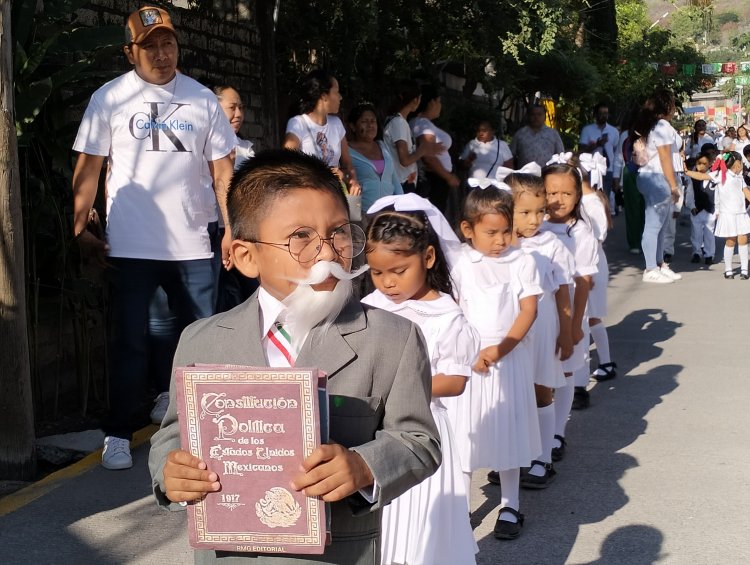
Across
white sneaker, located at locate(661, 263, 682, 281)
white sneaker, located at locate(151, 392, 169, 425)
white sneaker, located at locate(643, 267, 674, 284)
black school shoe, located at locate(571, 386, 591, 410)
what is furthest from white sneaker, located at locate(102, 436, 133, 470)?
white sneaker, located at locate(661, 263, 682, 281)

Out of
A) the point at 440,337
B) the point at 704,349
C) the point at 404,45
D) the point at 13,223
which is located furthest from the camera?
the point at 404,45

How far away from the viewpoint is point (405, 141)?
980cm

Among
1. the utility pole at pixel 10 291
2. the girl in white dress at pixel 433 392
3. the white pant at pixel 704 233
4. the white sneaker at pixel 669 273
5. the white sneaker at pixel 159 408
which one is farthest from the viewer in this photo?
the white pant at pixel 704 233

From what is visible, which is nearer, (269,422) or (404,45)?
(269,422)

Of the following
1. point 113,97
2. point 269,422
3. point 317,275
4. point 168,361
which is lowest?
point 168,361

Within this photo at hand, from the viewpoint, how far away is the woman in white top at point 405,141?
9.78 metres

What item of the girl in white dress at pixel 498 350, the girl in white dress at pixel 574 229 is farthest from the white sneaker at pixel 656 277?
the girl in white dress at pixel 498 350

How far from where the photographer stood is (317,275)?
2.20 metres

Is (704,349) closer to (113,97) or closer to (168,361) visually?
(168,361)

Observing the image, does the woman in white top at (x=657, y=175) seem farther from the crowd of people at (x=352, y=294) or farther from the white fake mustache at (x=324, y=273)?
the white fake mustache at (x=324, y=273)

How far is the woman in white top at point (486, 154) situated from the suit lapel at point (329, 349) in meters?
10.2

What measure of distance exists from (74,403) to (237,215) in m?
4.37

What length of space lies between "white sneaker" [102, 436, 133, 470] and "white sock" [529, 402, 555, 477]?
1946 mm

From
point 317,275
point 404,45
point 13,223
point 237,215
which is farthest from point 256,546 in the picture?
point 404,45
